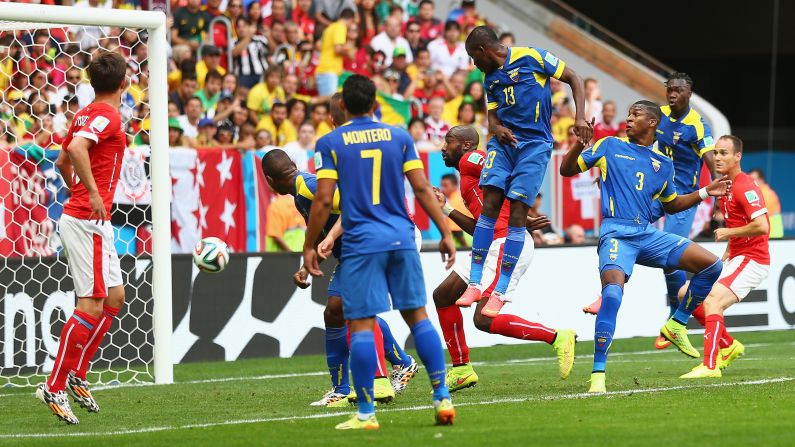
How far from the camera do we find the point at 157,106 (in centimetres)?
1182

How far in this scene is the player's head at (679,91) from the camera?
12.7m

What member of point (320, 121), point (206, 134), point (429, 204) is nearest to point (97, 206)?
point (429, 204)

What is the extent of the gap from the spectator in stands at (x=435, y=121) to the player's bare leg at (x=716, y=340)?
27.9ft

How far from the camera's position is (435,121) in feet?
65.4

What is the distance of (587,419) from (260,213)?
28.9 feet

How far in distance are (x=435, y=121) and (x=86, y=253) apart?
1121 cm

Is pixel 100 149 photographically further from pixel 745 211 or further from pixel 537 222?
pixel 745 211

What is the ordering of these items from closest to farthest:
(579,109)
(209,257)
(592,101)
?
(579,109), (209,257), (592,101)

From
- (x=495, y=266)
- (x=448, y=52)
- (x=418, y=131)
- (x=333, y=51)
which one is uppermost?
(x=448, y=52)

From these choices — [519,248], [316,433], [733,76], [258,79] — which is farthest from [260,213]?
[733,76]

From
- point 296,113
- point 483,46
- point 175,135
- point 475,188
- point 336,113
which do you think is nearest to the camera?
point 336,113

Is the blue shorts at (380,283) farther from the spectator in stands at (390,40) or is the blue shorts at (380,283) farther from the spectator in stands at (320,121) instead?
the spectator in stands at (390,40)

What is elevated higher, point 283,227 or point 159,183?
point 159,183

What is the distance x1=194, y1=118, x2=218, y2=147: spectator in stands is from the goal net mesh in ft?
6.32
